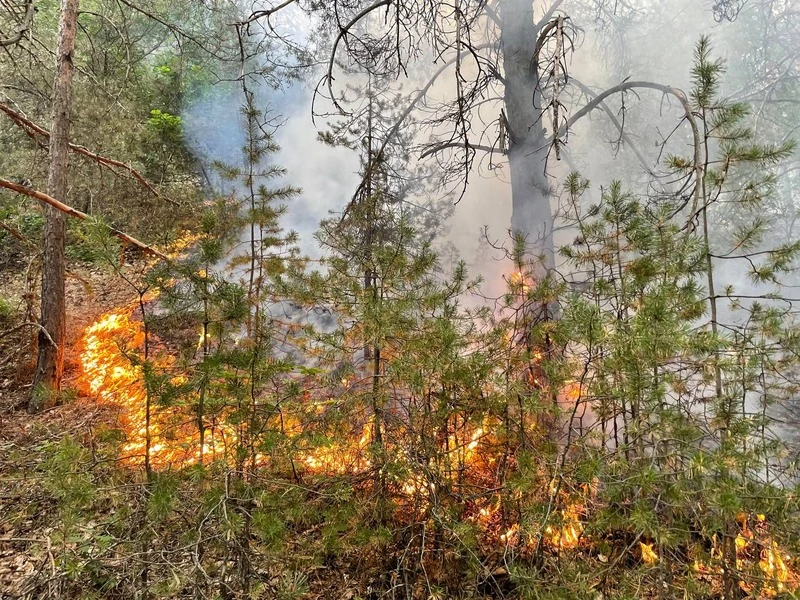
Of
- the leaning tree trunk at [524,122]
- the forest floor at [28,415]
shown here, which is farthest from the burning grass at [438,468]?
the leaning tree trunk at [524,122]

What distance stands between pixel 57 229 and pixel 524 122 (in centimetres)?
450

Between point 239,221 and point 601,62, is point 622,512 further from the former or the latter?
point 601,62

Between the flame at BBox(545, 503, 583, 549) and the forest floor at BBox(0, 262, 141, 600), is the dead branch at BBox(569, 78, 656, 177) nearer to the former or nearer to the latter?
the flame at BBox(545, 503, 583, 549)

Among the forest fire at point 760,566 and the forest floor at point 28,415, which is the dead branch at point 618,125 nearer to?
the forest fire at point 760,566

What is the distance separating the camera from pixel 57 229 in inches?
161

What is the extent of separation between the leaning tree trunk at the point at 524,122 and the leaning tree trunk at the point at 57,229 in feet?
13.4

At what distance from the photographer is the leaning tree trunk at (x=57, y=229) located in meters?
3.95

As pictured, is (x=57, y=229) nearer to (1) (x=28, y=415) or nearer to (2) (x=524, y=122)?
(1) (x=28, y=415)

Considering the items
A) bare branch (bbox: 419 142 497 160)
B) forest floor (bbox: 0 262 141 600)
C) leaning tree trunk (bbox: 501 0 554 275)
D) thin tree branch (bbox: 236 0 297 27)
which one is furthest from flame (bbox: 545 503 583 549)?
thin tree branch (bbox: 236 0 297 27)

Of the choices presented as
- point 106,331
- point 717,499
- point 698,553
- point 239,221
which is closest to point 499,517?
point 698,553

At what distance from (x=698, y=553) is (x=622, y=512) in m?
0.24

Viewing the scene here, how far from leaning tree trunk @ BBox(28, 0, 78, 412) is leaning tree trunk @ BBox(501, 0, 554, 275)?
13.4 feet

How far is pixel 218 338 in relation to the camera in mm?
1746

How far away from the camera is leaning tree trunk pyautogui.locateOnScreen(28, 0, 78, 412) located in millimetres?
3953
